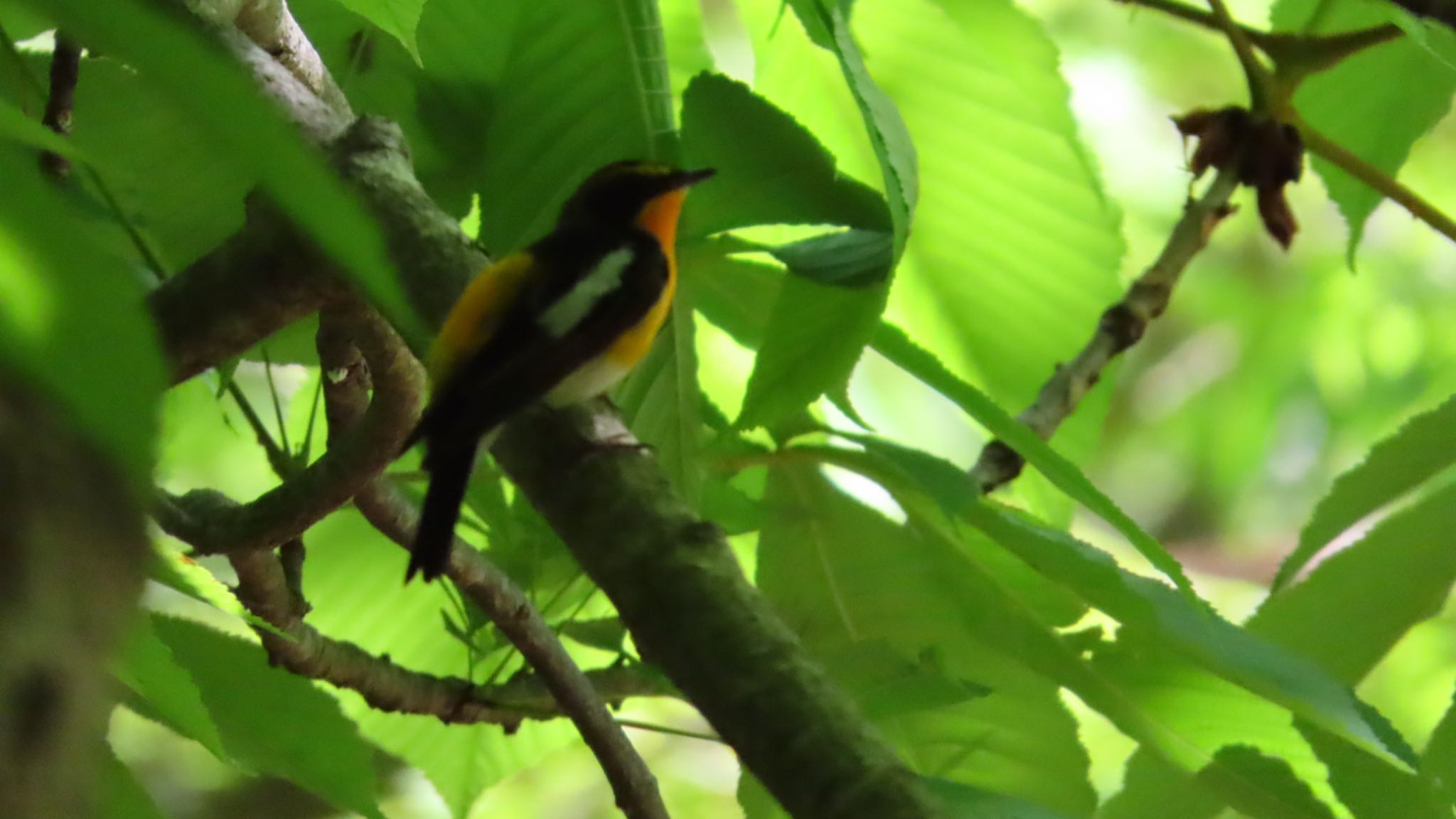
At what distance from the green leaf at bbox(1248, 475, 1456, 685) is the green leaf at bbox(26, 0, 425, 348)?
953 mm

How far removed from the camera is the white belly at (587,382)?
871 mm

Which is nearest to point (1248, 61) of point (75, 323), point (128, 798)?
point (128, 798)

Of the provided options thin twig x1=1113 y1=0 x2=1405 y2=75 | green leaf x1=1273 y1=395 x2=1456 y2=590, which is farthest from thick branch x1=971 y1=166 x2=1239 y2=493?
green leaf x1=1273 y1=395 x2=1456 y2=590

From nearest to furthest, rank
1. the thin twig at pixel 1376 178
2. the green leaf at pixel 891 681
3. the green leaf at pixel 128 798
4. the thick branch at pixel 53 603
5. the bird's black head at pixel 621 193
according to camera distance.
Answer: the thick branch at pixel 53 603
the green leaf at pixel 128 798
the green leaf at pixel 891 681
the thin twig at pixel 1376 178
the bird's black head at pixel 621 193

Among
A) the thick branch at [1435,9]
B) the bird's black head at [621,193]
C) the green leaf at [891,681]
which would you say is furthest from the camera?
the bird's black head at [621,193]

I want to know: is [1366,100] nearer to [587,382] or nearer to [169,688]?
[587,382]

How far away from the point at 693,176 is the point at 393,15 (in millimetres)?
348

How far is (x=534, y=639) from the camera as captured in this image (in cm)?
108

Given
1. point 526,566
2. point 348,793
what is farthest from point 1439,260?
point 348,793

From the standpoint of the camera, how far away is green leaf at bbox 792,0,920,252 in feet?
2.50

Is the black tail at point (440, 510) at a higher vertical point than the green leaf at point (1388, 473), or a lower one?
lower

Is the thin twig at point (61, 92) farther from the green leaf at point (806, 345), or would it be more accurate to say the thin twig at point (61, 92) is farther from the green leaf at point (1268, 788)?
the green leaf at point (1268, 788)

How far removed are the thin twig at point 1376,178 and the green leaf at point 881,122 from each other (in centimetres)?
57

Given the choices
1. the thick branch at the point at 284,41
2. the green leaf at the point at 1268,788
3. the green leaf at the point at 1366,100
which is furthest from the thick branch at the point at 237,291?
the green leaf at the point at 1366,100
